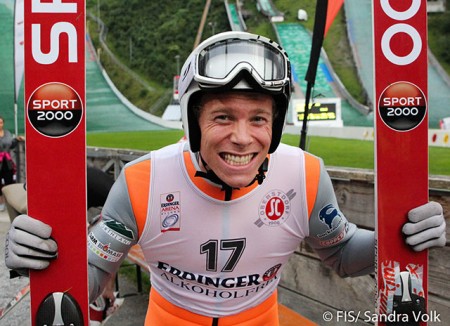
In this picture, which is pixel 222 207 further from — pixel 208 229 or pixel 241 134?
pixel 241 134

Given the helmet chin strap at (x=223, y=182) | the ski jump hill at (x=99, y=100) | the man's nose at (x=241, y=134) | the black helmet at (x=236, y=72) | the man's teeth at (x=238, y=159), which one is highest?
the ski jump hill at (x=99, y=100)

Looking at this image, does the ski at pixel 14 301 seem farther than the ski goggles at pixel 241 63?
Yes

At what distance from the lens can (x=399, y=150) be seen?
6.76 ft

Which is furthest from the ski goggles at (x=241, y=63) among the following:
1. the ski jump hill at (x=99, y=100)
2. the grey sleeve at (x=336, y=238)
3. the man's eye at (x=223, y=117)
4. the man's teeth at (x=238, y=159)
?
the ski jump hill at (x=99, y=100)

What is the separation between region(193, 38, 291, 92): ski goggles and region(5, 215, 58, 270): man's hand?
0.77 metres

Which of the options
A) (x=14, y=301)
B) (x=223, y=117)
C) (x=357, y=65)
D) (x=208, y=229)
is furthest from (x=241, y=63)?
(x=357, y=65)

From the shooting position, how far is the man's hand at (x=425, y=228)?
6.20 ft

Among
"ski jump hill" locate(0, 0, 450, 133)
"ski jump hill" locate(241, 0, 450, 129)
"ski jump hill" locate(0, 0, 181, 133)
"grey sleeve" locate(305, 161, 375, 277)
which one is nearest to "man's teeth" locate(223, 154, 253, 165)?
"grey sleeve" locate(305, 161, 375, 277)

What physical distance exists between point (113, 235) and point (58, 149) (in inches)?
15.6

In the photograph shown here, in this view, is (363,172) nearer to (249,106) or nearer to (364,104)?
(249,106)

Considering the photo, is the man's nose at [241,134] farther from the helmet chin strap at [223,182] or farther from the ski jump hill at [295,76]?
the ski jump hill at [295,76]

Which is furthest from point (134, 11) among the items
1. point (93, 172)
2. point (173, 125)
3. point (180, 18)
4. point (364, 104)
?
point (93, 172)

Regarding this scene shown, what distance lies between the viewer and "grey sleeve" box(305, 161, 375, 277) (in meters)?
1.99

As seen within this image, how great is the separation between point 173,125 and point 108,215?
29.1 m
